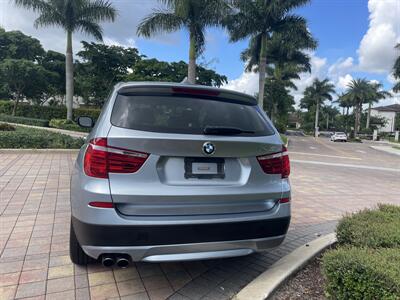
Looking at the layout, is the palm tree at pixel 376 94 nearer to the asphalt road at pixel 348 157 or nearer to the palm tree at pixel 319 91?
the palm tree at pixel 319 91

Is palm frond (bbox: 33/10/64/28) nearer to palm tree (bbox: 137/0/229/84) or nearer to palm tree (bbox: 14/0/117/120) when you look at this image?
palm tree (bbox: 14/0/117/120)

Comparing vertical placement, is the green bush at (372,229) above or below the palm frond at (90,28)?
below

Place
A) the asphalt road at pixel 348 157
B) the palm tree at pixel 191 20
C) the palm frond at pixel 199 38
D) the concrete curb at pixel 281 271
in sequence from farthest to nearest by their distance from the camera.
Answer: the palm frond at pixel 199 38, the palm tree at pixel 191 20, the asphalt road at pixel 348 157, the concrete curb at pixel 281 271

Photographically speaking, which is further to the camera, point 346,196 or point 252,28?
point 252,28

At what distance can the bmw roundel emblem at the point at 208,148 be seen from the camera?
2.54m

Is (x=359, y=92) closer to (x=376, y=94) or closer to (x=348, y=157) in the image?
(x=376, y=94)

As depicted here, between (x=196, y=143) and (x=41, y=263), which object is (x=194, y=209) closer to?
(x=196, y=143)

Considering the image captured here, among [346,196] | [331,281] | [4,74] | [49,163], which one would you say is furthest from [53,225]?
[4,74]

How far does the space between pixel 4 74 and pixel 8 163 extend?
22814mm

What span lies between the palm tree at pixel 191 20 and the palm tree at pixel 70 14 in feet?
18.5

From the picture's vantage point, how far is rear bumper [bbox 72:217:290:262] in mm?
2375

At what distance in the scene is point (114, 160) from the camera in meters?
2.38

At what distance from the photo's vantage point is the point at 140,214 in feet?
7.84

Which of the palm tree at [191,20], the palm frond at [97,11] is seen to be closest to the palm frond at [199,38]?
the palm tree at [191,20]
